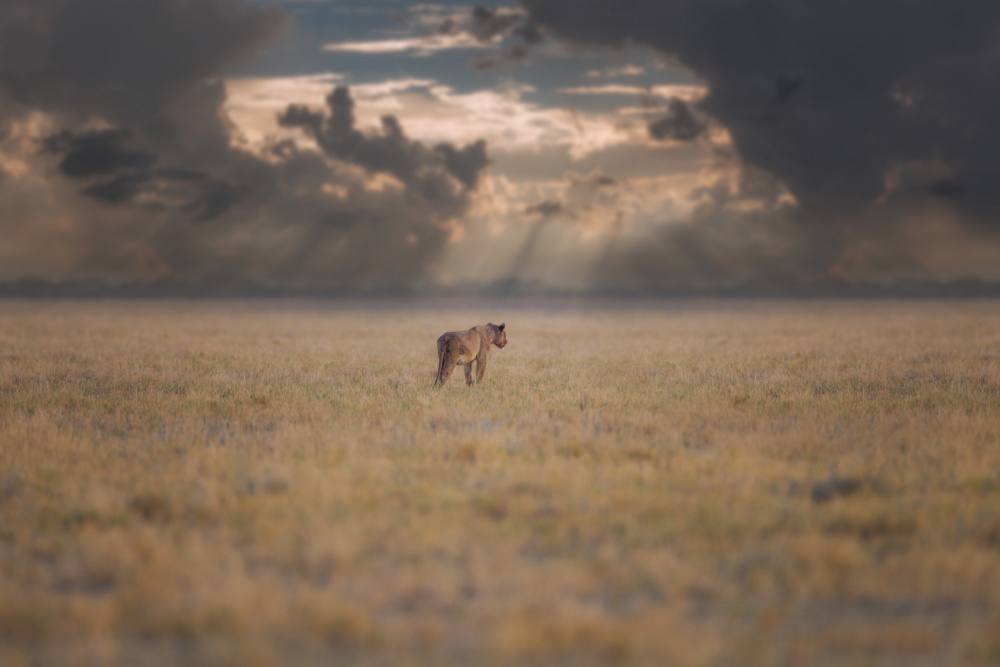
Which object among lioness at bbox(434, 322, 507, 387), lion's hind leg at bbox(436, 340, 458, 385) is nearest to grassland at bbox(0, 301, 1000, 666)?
lion's hind leg at bbox(436, 340, 458, 385)

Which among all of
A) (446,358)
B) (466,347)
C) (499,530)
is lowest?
(499,530)

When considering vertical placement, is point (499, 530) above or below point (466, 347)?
below

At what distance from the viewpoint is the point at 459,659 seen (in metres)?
4.55

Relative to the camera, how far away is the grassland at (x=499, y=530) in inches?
189

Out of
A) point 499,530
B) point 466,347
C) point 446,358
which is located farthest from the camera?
point 466,347

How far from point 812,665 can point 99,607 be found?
5.26 meters

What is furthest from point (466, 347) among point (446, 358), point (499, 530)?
point (499, 530)

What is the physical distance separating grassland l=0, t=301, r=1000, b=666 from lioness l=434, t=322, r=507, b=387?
101 centimetres

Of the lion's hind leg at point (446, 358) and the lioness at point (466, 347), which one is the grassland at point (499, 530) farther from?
the lioness at point (466, 347)

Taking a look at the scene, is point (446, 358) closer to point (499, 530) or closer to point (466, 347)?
point (466, 347)

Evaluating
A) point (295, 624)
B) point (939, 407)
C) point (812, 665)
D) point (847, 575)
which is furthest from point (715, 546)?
point (939, 407)

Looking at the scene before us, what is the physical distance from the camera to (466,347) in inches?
643

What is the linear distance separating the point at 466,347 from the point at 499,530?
382 inches

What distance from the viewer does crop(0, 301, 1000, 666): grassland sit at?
189 inches
